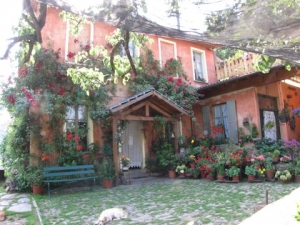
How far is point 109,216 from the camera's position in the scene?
4.69 metres

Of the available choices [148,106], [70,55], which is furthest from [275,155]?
[70,55]

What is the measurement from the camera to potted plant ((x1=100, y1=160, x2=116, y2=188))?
861 centimetres

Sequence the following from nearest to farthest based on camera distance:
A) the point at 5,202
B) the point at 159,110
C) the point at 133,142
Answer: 1. the point at 5,202
2. the point at 159,110
3. the point at 133,142

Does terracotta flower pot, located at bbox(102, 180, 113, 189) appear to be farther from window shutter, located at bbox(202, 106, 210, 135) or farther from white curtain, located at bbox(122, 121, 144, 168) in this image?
window shutter, located at bbox(202, 106, 210, 135)

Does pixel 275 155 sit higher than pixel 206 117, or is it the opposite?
pixel 206 117

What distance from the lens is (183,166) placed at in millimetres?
9688

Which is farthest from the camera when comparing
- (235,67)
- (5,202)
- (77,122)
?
(235,67)

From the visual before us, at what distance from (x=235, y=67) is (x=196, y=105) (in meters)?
2.60

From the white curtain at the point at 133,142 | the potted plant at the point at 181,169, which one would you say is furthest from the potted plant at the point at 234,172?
the white curtain at the point at 133,142

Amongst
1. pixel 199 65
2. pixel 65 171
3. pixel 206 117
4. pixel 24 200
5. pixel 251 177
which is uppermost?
pixel 199 65

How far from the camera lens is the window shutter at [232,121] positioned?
11053 millimetres

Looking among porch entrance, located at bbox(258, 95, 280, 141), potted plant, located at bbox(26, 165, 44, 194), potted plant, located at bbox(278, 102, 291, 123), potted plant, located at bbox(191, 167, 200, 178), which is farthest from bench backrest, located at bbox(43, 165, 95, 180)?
potted plant, located at bbox(278, 102, 291, 123)

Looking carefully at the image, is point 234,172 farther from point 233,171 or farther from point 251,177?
point 251,177

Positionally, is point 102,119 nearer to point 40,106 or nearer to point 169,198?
point 40,106
